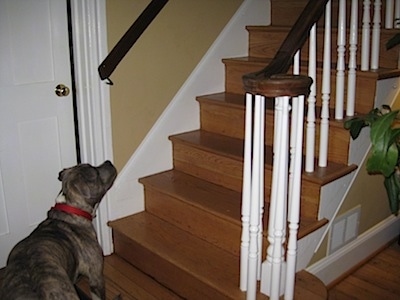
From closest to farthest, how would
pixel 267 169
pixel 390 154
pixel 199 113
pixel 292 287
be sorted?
pixel 390 154
pixel 292 287
pixel 267 169
pixel 199 113

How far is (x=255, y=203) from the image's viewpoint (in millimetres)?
1838

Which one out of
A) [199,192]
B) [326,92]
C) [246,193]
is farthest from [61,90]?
[326,92]

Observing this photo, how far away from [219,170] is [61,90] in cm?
99

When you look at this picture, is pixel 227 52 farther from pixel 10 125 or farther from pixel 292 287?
pixel 292 287

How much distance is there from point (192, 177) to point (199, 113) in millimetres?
449

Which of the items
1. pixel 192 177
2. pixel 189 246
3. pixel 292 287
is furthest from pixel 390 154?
pixel 192 177

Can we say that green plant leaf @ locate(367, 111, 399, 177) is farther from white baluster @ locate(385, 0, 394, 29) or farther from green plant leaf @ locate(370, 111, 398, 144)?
white baluster @ locate(385, 0, 394, 29)

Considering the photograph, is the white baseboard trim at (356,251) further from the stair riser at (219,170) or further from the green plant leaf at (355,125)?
the green plant leaf at (355,125)

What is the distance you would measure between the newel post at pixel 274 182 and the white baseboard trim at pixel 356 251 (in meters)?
0.45

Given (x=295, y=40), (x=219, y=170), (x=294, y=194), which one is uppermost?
(x=295, y=40)

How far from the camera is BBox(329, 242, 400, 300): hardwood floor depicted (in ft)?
7.94

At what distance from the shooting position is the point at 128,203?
9.08ft

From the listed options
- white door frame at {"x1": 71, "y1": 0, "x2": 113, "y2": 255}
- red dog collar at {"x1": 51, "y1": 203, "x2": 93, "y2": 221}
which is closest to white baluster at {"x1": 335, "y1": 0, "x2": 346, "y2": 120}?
white door frame at {"x1": 71, "y1": 0, "x2": 113, "y2": 255}

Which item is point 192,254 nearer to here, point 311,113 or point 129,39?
point 311,113
